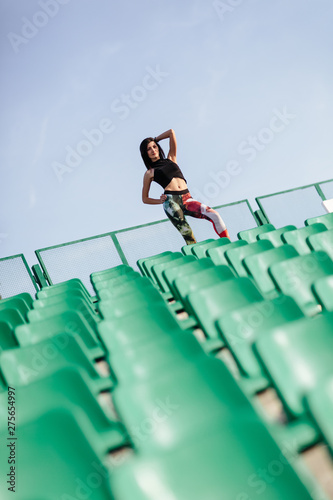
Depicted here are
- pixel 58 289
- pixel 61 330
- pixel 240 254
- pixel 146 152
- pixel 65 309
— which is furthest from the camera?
pixel 146 152

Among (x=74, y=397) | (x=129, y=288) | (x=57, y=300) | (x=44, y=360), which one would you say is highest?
(x=57, y=300)

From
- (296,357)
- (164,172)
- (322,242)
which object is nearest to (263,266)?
(322,242)

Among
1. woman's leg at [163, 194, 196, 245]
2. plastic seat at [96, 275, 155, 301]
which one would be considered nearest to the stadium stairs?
plastic seat at [96, 275, 155, 301]

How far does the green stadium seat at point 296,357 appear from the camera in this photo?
1.38 m

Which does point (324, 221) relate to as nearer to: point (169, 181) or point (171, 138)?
point (169, 181)

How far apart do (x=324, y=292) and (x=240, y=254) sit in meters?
1.67

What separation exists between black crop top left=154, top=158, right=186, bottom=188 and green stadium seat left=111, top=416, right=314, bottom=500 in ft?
11.5

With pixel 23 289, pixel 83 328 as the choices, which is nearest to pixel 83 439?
pixel 83 328

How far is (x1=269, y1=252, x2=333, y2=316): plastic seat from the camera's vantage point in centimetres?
254

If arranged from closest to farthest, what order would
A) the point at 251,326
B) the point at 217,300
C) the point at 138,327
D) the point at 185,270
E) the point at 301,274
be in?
the point at 251,326 < the point at 138,327 < the point at 217,300 < the point at 301,274 < the point at 185,270

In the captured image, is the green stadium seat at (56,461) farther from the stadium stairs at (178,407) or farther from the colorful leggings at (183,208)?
the colorful leggings at (183,208)

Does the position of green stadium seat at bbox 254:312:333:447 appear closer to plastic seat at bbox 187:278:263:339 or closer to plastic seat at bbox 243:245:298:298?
plastic seat at bbox 187:278:263:339

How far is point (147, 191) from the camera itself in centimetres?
452

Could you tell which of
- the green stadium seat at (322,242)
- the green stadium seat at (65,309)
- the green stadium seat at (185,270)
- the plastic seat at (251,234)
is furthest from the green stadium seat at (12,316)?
the plastic seat at (251,234)
